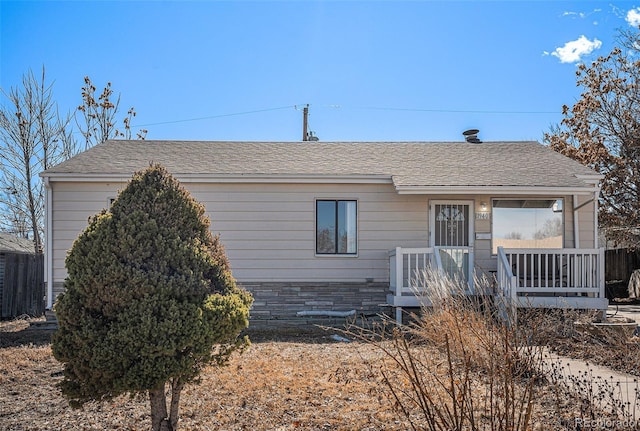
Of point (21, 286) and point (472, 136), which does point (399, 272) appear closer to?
point (472, 136)

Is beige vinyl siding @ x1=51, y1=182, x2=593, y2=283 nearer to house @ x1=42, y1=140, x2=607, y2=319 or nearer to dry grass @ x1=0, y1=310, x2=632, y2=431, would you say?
house @ x1=42, y1=140, x2=607, y2=319

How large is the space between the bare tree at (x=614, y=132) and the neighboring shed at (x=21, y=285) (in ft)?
55.5

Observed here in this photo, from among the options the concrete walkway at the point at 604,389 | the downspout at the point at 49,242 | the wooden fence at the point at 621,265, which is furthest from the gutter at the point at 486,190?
the wooden fence at the point at 621,265

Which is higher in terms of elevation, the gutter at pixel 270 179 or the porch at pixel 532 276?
the gutter at pixel 270 179

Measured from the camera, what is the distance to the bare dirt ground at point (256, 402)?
435 cm

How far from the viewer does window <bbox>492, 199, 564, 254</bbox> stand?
1102 cm

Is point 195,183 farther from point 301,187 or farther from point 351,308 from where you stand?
point 351,308

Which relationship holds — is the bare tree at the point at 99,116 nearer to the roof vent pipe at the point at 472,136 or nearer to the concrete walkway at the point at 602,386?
the roof vent pipe at the point at 472,136

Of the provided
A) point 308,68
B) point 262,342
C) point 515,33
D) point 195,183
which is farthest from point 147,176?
point 515,33

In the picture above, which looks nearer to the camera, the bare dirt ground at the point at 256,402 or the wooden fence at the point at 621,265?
the bare dirt ground at the point at 256,402

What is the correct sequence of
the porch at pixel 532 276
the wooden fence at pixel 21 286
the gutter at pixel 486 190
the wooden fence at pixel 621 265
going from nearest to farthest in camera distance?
the porch at pixel 532 276, the gutter at pixel 486 190, the wooden fence at pixel 21 286, the wooden fence at pixel 621 265

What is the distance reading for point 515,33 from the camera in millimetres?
12078

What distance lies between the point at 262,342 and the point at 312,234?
2.90 metres

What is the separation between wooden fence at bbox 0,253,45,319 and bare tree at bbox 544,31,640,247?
1690 centimetres
